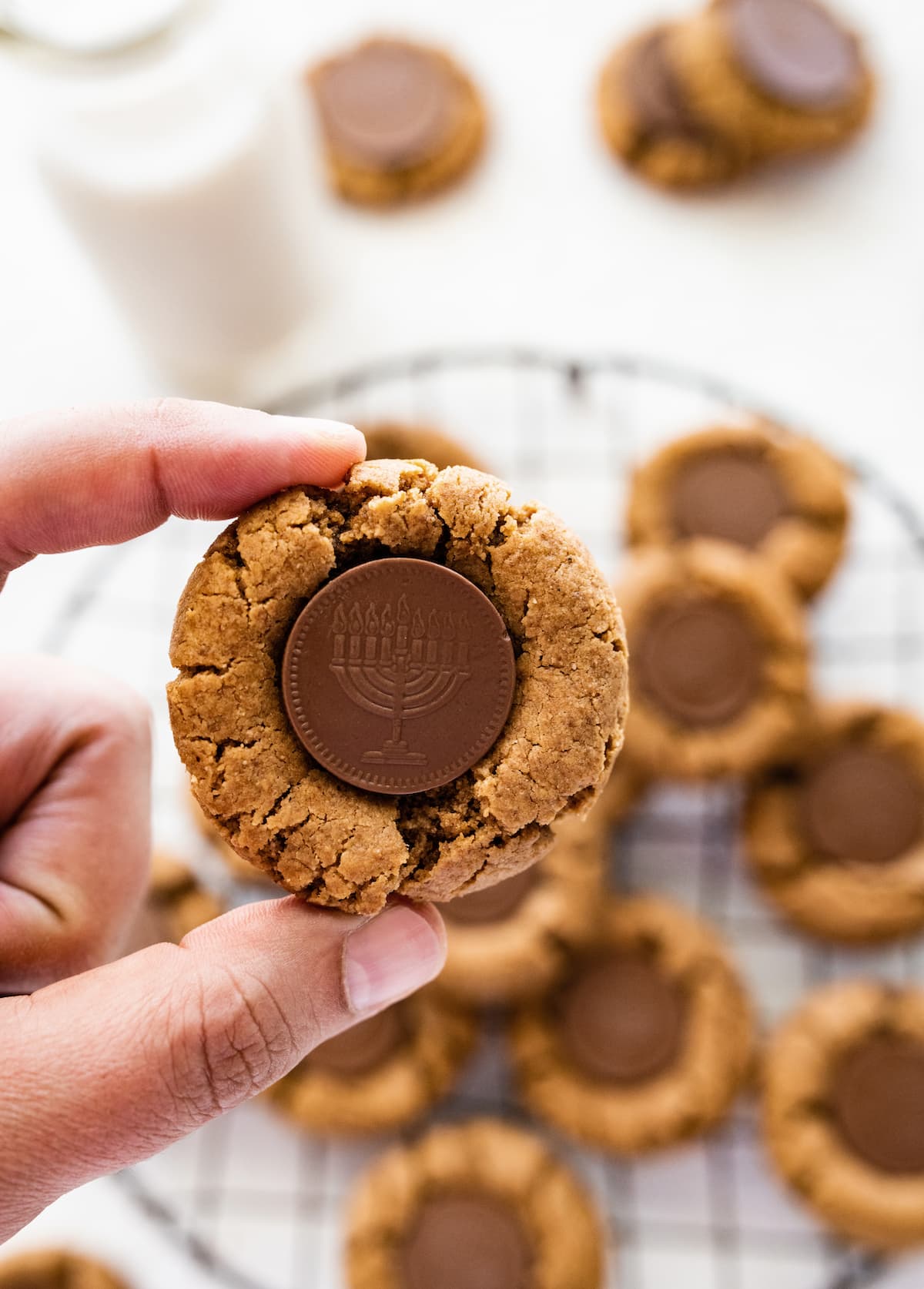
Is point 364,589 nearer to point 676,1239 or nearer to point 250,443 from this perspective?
point 250,443

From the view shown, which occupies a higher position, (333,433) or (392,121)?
(392,121)

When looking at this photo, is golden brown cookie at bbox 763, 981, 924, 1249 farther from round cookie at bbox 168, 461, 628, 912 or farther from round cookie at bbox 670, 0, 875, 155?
round cookie at bbox 670, 0, 875, 155

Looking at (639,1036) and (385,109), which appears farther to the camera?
(385,109)

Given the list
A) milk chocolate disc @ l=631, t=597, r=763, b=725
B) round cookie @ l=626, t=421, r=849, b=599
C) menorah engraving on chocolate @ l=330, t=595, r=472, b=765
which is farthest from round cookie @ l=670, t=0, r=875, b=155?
menorah engraving on chocolate @ l=330, t=595, r=472, b=765

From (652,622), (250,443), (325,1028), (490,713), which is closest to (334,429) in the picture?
(250,443)

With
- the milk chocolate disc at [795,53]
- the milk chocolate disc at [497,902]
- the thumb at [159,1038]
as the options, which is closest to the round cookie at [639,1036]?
the milk chocolate disc at [497,902]

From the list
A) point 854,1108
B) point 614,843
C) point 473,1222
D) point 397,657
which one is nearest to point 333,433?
point 397,657

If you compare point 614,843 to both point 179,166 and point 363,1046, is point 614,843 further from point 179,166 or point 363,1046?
point 179,166
